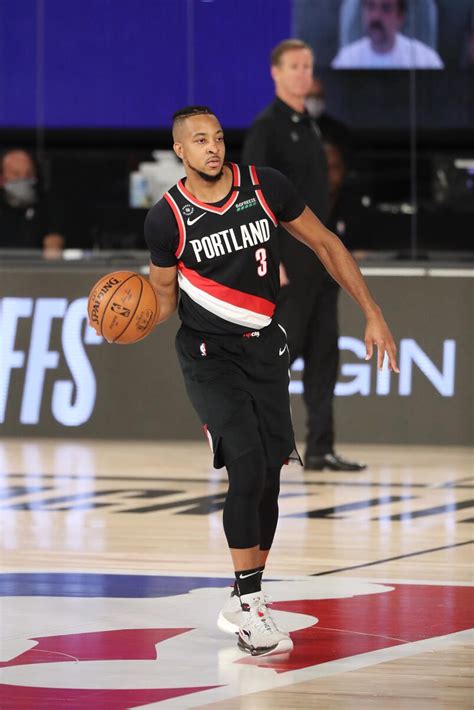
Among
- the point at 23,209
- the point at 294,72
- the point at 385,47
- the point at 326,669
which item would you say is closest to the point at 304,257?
the point at 294,72

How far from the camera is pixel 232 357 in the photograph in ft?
17.9

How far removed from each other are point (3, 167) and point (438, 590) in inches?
302

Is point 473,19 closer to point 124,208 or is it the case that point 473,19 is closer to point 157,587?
point 124,208

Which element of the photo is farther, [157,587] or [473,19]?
[473,19]

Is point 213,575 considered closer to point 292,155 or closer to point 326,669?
point 326,669

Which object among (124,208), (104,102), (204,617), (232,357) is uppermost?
(104,102)

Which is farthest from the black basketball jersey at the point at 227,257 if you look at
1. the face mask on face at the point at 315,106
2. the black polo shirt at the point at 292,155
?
the face mask on face at the point at 315,106

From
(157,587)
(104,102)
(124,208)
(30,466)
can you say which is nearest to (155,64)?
(104,102)

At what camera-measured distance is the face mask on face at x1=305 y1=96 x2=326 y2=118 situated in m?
12.3

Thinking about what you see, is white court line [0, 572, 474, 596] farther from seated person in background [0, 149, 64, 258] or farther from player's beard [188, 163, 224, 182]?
seated person in background [0, 149, 64, 258]

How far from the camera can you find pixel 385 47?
40.8 ft

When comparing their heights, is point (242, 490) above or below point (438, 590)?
above

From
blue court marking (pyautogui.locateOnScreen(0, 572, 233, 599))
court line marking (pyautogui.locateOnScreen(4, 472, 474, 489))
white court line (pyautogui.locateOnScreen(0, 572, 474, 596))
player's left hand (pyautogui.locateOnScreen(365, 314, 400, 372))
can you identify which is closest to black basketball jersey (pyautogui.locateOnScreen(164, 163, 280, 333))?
player's left hand (pyautogui.locateOnScreen(365, 314, 400, 372))

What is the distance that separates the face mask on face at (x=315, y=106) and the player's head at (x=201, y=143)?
22.4 ft
